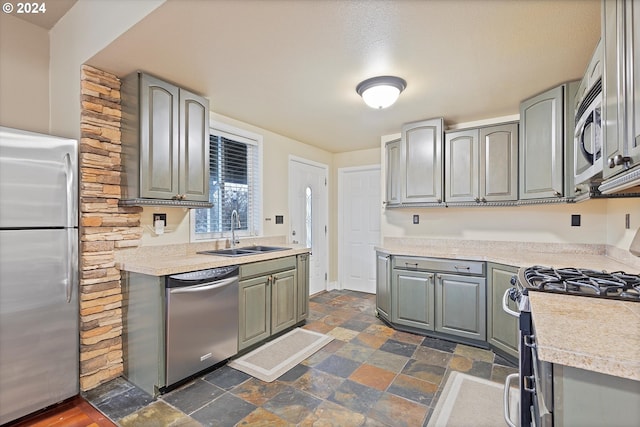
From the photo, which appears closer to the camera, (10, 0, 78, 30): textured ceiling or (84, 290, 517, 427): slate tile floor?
(84, 290, 517, 427): slate tile floor

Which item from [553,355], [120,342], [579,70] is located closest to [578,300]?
[553,355]

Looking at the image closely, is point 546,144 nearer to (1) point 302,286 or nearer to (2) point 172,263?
(1) point 302,286

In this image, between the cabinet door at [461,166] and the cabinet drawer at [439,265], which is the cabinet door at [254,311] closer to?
the cabinet drawer at [439,265]

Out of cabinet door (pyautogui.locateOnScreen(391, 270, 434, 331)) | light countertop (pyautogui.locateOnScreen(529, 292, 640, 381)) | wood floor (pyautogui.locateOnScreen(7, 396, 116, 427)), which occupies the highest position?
light countertop (pyautogui.locateOnScreen(529, 292, 640, 381))

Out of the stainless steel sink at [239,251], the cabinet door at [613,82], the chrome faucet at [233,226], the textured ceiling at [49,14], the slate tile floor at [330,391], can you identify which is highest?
the textured ceiling at [49,14]

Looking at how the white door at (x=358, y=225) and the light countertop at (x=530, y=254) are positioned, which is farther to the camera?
the white door at (x=358, y=225)

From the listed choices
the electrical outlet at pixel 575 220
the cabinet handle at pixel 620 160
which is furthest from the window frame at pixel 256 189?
the electrical outlet at pixel 575 220

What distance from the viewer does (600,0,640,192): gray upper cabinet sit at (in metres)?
0.98

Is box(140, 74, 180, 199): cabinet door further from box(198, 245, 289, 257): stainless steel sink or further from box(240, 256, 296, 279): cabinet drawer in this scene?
box(240, 256, 296, 279): cabinet drawer

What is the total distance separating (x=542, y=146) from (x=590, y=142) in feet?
4.23

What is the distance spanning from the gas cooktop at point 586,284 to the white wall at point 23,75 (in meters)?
3.65

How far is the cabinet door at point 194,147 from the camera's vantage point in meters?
2.60

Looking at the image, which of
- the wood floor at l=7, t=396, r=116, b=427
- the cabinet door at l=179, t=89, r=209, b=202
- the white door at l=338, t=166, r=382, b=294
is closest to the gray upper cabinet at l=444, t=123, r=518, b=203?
the white door at l=338, t=166, r=382, b=294

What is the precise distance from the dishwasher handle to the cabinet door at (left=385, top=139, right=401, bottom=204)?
7.03 feet
